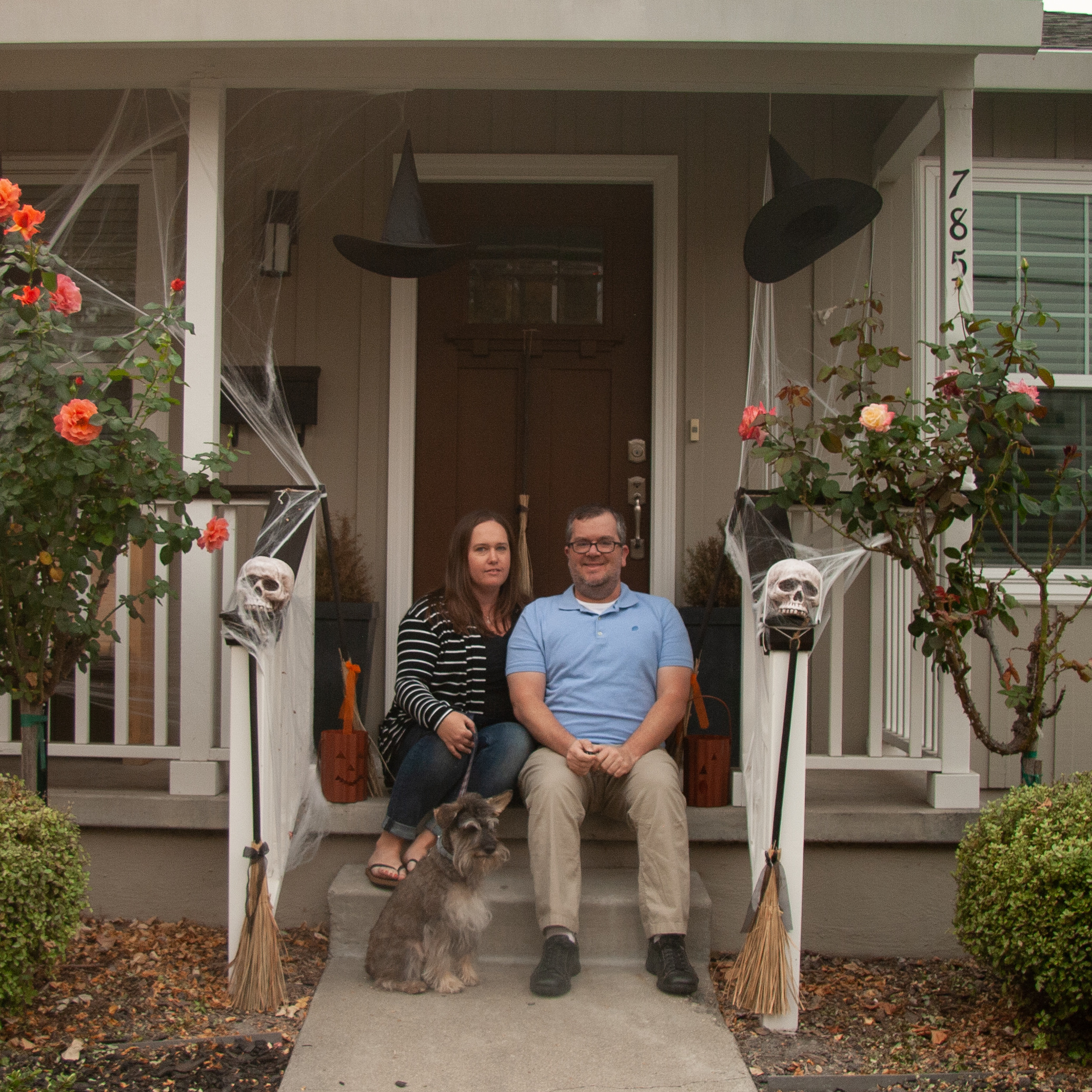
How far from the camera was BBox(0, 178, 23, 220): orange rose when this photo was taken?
110 inches

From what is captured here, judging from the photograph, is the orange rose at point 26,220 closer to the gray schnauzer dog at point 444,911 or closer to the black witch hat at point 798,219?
the gray schnauzer dog at point 444,911

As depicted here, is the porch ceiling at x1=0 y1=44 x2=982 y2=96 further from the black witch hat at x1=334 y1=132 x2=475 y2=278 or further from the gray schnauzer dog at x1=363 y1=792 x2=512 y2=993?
the gray schnauzer dog at x1=363 y1=792 x2=512 y2=993

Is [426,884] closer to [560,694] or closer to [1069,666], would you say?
[560,694]

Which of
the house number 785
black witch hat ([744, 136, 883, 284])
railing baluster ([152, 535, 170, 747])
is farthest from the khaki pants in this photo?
the house number 785

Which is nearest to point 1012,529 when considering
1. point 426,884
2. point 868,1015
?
point 868,1015

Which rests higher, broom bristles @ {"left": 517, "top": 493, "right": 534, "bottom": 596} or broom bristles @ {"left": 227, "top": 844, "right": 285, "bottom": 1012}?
broom bristles @ {"left": 517, "top": 493, "right": 534, "bottom": 596}

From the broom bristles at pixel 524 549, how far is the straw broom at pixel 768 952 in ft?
4.69

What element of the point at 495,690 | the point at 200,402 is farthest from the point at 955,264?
the point at 200,402

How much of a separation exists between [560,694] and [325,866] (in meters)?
0.93

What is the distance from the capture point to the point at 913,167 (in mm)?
4410

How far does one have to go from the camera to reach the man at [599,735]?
114 inches

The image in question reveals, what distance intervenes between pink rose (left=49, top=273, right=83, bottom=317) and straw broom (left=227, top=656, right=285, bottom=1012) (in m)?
1.33

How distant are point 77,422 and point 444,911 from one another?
5.14 ft

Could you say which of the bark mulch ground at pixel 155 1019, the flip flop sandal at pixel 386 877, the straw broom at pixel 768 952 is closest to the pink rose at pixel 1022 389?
the straw broom at pixel 768 952
